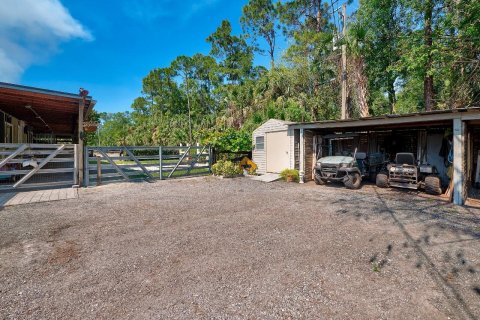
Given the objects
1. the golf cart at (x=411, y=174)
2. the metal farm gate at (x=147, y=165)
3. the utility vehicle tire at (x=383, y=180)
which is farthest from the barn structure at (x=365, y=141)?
the metal farm gate at (x=147, y=165)

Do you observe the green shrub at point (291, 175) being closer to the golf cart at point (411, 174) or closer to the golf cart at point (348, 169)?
the golf cart at point (348, 169)

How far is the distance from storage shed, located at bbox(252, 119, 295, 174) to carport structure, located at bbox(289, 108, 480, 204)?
0.35 metres

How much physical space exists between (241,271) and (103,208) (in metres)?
4.39

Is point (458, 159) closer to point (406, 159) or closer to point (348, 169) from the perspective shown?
point (406, 159)

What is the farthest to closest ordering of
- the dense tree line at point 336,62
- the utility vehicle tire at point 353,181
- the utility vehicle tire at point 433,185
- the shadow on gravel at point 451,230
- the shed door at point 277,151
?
1. the dense tree line at point 336,62
2. the shed door at point 277,151
3. the utility vehicle tire at point 353,181
4. the utility vehicle tire at point 433,185
5. the shadow on gravel at point 451,230

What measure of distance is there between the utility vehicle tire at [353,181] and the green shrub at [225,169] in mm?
5248

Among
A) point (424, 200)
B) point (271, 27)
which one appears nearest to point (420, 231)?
point (424, 200)

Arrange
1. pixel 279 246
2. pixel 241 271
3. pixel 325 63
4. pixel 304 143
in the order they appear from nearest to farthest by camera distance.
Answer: pixel 241 271, pixel 279 246, pixel 304 143, pixel 325 63

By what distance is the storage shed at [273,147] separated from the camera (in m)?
10.8

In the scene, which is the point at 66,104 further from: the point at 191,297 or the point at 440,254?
→ the point at 440,254

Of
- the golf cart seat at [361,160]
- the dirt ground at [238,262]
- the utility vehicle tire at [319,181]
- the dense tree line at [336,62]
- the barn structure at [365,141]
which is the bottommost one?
the dirt ground at [238,262]

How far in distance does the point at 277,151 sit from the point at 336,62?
9093mm

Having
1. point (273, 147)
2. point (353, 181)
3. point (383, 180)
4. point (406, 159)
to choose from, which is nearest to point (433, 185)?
point (406, 159)

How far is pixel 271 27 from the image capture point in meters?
27.0
